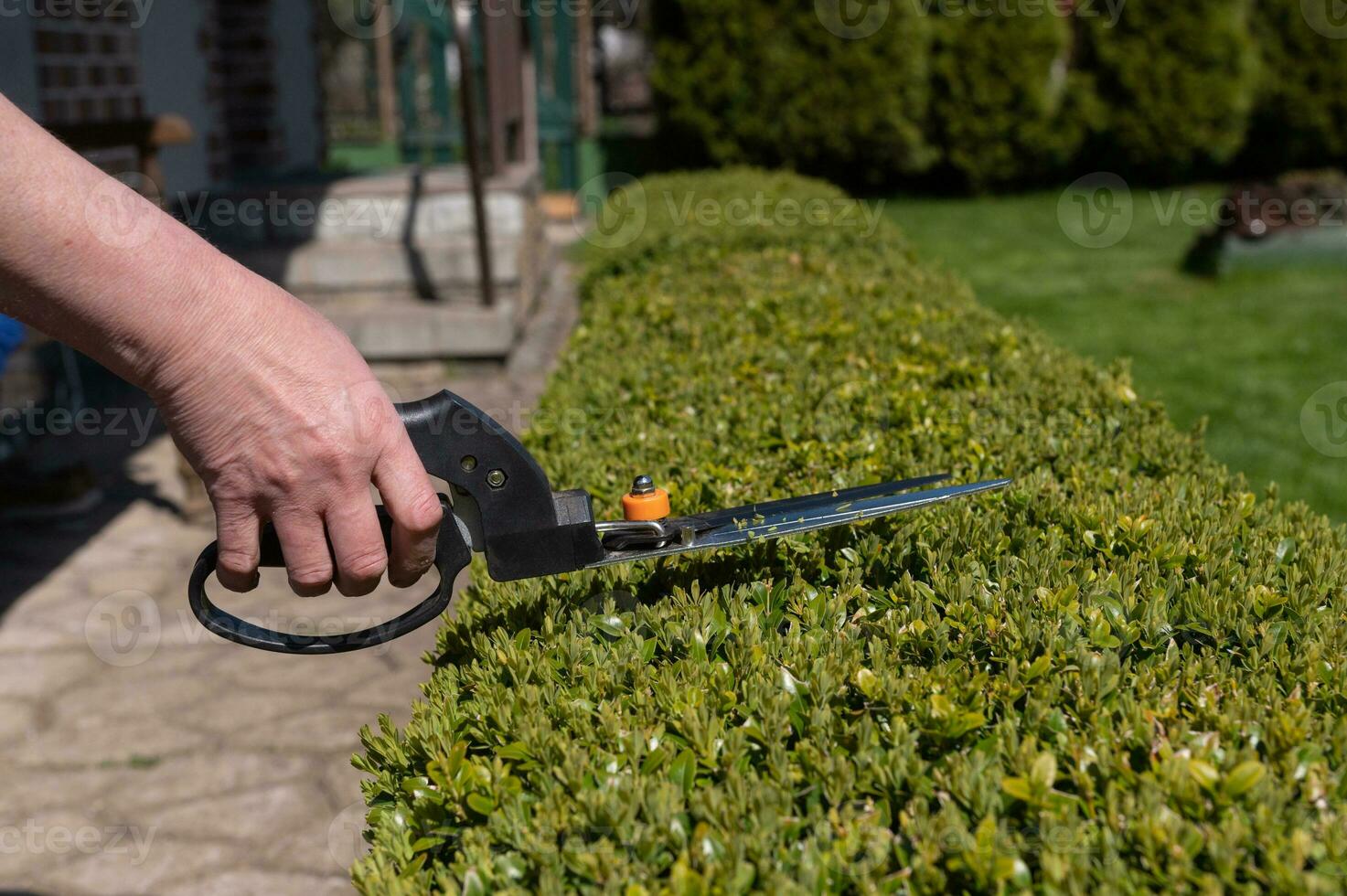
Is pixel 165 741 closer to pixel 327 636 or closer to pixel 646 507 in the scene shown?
pixel 327 636

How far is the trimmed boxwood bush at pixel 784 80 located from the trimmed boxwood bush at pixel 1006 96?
0.41 meters

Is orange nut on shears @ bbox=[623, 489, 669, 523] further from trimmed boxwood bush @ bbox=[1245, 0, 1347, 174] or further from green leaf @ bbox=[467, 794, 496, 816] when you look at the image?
trimmed boxwood bush @ bbox=[1245, 0, 1347, 174]

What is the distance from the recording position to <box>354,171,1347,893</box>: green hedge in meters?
1.29

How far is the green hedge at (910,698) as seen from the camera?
129cm

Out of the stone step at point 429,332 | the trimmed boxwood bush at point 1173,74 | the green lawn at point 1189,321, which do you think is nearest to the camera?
the green lawn at point 1189,321

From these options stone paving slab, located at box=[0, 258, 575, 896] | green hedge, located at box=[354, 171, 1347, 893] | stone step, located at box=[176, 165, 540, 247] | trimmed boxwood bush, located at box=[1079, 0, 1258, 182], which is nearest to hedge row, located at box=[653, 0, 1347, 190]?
trimmed boxwood bush, located at box=[1079, 0, 1258, 182]

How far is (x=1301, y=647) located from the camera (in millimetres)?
1640

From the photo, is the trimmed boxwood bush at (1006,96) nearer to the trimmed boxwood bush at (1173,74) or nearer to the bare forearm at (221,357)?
the trimmed boxwood bush at (1173,74)

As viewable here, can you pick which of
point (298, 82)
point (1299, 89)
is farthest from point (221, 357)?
point (1299, 89)

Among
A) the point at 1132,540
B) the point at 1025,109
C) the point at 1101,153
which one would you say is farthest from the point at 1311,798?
the point at 1101,153

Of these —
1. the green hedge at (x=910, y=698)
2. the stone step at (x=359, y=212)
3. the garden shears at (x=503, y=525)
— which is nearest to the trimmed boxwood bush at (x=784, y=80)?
the stone step at (x=359, y=212)

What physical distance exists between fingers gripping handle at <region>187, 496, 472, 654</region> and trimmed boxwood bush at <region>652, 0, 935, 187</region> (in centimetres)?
1362

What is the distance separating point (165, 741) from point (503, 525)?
258 cm

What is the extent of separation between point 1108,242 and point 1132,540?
36.3 feet
